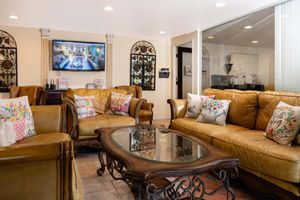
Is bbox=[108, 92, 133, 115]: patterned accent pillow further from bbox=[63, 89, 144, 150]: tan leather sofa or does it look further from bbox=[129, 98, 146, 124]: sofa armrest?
bbox=[63, 89, 144, 150]: tan leather sofa

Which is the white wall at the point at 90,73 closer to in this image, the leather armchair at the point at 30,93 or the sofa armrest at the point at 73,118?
the leather armchair at the point at 30,93

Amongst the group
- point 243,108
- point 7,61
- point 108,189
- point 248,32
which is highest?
point 248,32

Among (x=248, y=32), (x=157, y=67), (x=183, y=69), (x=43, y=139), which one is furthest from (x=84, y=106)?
(x=183, y=69)

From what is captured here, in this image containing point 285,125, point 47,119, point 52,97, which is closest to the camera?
point 285,125

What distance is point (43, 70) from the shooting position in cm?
507

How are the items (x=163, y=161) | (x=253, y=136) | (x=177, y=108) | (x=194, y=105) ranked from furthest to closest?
(x=177, y=108), (x=194, y=105), (x=253, y=136), (x=163, y=161)

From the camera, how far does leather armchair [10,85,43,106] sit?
14.2 feet

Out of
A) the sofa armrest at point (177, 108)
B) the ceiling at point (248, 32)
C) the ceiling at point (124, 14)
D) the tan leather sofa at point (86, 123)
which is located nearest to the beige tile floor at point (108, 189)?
the tan leather sofa at point (86, 123)

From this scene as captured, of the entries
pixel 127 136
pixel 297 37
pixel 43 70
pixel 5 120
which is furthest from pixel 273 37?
pixel 43 70

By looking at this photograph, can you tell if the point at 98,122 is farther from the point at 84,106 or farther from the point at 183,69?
the point at 183,69

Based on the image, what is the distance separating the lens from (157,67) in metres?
6.10

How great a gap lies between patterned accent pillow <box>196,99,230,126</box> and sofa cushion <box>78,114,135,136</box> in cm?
107

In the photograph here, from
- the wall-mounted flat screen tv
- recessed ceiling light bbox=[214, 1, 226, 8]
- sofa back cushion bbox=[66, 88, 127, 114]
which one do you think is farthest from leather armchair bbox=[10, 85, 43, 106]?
recessed ceiling light bbox=[214, 1, 226, 8]

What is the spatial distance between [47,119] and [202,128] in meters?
1.81
